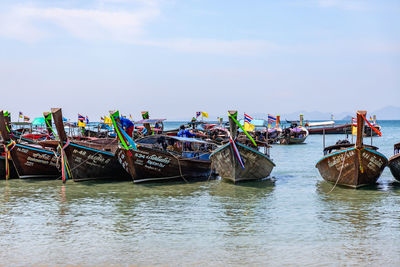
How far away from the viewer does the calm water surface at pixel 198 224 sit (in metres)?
9.55

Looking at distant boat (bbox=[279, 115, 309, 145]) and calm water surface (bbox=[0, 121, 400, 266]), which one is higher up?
distant boat (bbox=[279, 115, 309, 145])

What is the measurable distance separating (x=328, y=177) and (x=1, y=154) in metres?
14.6

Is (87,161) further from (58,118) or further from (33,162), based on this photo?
(33,162)

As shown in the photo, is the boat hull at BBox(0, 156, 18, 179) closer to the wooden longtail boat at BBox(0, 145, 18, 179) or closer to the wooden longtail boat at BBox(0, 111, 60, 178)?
the wooden longtail boat at BBox(0, 145, 18, 179)

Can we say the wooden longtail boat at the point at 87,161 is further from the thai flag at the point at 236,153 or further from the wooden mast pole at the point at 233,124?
the wooden mast pole at the point at 233,124

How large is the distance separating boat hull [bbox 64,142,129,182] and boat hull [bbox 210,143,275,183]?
4.29 m

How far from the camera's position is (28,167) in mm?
21203

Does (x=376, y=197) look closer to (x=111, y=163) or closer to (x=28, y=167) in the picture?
(x=111, y=163)

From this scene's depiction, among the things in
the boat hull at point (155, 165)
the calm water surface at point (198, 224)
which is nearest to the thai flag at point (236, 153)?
→ the calm water surface at point (198, 224)

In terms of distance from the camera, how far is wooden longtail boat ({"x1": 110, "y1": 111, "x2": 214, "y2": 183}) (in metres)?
18.7

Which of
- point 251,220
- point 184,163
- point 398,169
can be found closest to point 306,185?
point 398,169

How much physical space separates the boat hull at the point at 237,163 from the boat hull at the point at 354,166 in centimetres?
266

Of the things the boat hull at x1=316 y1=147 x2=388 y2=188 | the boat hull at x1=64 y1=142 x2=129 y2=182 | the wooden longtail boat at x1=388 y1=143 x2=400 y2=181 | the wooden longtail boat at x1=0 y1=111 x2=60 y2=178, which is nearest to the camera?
the boat hull at x1=316 y1=147 x2=388 y2=188

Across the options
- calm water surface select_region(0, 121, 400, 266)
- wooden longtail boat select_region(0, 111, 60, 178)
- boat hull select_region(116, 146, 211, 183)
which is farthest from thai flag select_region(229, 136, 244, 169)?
wooden longtail boat select_region(0, 111, 60, 178)
